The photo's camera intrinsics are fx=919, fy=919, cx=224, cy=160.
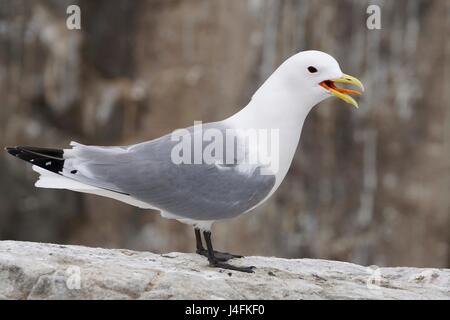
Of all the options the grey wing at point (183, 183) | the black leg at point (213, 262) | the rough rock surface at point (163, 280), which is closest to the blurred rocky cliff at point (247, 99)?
the rough rock surface at point (163, 280)

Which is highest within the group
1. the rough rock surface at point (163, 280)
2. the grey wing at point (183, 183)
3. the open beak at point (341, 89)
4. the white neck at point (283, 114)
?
the open beak at point (341, 89)

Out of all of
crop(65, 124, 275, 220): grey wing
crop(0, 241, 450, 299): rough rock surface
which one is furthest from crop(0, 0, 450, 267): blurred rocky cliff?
crop(65, 124, 275, 220): grey wing

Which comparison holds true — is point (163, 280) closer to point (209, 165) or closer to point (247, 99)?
point (209, 165)

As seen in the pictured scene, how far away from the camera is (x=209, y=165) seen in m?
3.91

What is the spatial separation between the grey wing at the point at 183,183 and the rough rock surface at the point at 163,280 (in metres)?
0.27

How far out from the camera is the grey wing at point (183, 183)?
12.7ft

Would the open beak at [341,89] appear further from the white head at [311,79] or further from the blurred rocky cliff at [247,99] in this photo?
the blurred rocky cliff at [247,99]

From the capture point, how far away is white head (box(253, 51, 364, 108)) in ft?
12.7

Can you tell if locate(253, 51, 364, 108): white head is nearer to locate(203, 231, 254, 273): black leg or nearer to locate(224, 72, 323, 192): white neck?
locate(224, 72, 323, 192): white neck

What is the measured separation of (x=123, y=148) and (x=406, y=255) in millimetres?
5796

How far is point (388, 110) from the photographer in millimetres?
9500

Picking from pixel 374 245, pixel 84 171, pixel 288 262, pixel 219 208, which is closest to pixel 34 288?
pixel 84 171

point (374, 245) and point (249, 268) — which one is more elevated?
point (249, 268)

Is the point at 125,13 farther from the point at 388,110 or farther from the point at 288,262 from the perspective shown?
the point at 288,262
